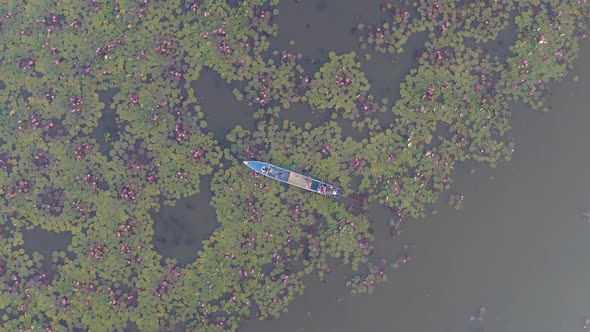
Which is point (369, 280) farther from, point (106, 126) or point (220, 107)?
point (106, 126)

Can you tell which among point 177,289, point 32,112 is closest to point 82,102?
point 32,112

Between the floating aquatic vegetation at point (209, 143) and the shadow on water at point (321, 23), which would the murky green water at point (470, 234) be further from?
the floating aquatic vegetation at point (209, 143)

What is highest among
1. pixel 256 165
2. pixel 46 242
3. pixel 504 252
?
pixel 256 165

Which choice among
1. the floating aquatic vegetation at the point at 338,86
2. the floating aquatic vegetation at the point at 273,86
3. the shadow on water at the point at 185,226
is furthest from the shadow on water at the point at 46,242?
the floating aquatic vegetation at the point at 338,86

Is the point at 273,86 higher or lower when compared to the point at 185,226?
higher

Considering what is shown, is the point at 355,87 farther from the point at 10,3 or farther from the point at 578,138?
the point at 10,3

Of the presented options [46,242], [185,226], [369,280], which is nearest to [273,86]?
[185,226]
